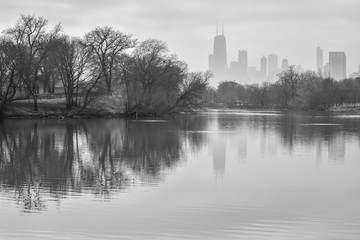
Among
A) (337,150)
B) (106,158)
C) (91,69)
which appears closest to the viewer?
(106,158)

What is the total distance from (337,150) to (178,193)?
46.5 feet

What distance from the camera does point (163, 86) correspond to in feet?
240

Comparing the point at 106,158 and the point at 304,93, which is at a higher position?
the point at 304,93

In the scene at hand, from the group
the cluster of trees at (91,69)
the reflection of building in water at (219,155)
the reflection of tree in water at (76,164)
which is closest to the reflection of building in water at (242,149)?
the reflection of building in water at (219,155)

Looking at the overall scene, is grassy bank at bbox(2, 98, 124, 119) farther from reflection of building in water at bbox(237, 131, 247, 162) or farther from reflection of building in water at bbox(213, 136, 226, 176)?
reflection of building in water at bbox(237, 131, 247, 162)

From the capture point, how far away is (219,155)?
77.4 ft

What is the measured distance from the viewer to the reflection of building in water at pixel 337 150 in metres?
22.0

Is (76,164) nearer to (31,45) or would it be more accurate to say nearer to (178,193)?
(178,193)

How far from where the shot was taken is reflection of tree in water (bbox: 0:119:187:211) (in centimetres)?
1459

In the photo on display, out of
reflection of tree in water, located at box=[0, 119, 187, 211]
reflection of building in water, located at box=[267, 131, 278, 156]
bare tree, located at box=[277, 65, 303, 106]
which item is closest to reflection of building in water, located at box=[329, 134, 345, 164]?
reflection of building in water, located at box=[267, 131, 278, 156]

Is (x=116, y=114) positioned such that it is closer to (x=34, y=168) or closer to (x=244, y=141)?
(x=244, y=141)

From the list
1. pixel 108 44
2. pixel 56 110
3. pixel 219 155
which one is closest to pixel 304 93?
pixel 108 44

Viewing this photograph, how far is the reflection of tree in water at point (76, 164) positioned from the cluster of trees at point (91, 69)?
102 feet

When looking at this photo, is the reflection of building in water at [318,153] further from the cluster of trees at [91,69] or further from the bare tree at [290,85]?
the bare tree at [290,85]
